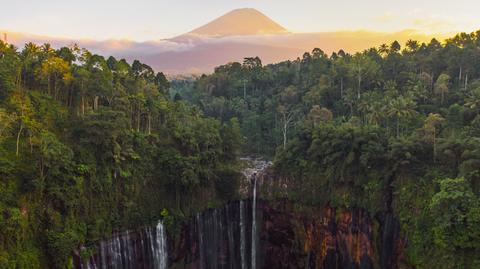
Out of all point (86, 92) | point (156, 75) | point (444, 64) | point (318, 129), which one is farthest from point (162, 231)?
point (444, 64)

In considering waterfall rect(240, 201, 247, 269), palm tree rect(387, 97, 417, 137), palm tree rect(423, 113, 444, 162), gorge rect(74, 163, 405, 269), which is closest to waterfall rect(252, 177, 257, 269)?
gorge rect(74, 163, 405, 269)

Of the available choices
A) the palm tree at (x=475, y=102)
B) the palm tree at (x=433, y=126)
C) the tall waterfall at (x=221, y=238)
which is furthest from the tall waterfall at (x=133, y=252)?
the palm tree at (x=475, y=102)

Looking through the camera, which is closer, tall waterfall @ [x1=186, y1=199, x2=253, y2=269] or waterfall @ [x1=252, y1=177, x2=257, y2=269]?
tall waterfall @ [x1=186, y1=199, x2=253, y2=269]

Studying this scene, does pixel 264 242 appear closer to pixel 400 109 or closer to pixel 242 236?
pixel 242 236

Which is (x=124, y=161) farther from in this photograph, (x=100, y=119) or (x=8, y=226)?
(x=8, y=226)

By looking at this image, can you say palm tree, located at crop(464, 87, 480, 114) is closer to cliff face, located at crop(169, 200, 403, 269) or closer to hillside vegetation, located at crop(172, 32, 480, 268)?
hillside vegetation, located at crop(172, 32, 480, 268)

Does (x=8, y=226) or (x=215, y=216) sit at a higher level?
(x=8, y=226)

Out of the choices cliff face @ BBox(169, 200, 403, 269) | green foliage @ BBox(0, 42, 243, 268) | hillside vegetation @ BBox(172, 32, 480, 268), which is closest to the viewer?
green foliage @ BBox(0, 42, 243, 268)
